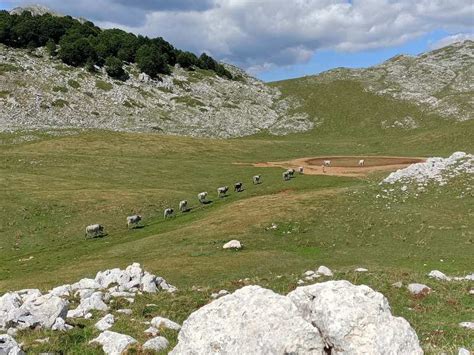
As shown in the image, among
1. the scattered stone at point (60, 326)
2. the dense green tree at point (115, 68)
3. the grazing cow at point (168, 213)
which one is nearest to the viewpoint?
the scattered stone at point (60, 326)

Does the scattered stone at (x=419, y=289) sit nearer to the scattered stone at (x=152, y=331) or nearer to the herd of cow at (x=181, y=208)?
the scattered stone at (x=152, y=331)

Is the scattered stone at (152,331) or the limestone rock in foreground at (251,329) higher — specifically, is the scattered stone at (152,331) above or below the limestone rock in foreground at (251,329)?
below

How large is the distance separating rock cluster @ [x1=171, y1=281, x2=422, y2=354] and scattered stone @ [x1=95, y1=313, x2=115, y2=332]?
762cm

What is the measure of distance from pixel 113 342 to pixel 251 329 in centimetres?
644

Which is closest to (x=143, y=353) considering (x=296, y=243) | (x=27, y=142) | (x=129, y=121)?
(x=296, y=243)

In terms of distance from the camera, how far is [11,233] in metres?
52.1

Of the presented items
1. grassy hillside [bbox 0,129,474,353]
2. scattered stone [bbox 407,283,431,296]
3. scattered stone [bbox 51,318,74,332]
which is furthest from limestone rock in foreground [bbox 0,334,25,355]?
scattered stone [bbox 407,283,431,296]

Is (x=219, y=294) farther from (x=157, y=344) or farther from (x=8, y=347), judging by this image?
(x=8, y=347)

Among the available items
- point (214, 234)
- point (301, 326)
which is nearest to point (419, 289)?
point (301, 326)

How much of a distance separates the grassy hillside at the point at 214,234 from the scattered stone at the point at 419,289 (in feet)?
1.89

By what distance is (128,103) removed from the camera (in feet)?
511

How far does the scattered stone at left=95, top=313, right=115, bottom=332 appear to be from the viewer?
59.9ft

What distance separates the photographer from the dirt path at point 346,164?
8188 centimetres

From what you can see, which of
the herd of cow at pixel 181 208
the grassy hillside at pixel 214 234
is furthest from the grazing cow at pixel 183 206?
the grassy hillside at pixel 214 234
